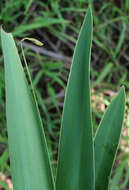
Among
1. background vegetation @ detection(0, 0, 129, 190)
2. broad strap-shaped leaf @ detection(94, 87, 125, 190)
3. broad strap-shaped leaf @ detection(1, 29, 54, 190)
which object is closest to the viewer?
broad strap-shaped leaf @ detection(1, 29, 54, 190)

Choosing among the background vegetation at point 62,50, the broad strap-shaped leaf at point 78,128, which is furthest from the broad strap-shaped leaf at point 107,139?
the background vegetation at point 62,50

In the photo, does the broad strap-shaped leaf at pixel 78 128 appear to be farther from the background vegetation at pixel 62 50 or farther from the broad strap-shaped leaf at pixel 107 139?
the background vegetation at pixel 62 50

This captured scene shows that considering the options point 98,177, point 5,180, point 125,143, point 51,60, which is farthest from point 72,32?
point 98,177

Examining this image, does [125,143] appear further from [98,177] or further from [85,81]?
[85,81]

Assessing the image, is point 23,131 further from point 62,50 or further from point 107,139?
point 62,50

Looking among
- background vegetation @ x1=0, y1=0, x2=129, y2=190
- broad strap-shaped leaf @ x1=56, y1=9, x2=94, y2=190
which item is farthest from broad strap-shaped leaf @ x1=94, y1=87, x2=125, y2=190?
background vegetation @ x1=0, y1=0, x2=129, y2=190

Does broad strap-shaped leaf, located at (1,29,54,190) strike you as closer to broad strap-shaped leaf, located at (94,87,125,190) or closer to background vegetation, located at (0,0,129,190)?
broad strap-shaped leaf, located at (94,87,125,190)

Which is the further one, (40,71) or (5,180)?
(40,71)
